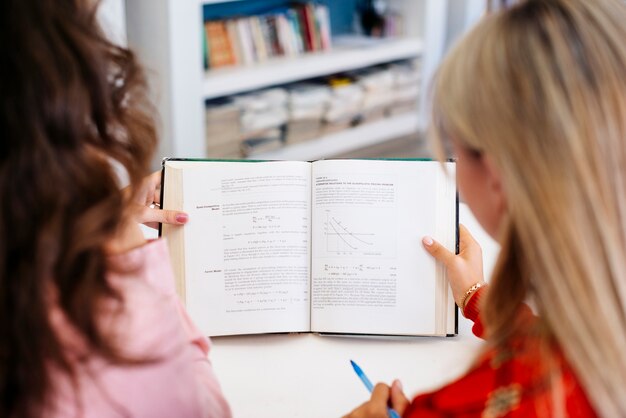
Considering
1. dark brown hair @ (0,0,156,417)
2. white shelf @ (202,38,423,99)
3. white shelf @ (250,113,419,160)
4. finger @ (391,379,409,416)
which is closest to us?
dark brown hair @ (0,0,156,417)

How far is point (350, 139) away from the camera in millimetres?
3717

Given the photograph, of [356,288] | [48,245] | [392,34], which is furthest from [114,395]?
[392,34]

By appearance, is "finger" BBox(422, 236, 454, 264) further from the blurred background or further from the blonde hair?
the blurred background

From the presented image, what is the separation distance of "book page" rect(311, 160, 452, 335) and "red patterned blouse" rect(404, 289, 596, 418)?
0.30 meters

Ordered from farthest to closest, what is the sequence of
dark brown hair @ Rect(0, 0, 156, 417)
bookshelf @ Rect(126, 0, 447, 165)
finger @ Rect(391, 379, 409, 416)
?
bookshelf @ Rect(126, 0, 447, 165), finger @ Rect(391, 379, 409, 416), dark brown hair @ Rect(0, 0, 156, 417)

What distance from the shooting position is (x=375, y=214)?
4.14 feet

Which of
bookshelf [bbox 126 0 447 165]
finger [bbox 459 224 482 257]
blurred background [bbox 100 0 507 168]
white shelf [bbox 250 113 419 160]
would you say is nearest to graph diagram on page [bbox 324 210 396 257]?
finger [bbox 459 224 482 257]

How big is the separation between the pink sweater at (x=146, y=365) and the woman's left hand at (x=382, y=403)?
173mm

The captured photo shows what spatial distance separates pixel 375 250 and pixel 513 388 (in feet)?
1.41

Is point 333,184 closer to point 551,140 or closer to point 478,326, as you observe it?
point 478,326

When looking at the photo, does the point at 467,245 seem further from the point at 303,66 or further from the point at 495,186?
the point at 303,66

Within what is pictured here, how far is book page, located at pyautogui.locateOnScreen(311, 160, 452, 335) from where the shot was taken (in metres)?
1.25

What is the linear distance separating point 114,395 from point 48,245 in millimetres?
206

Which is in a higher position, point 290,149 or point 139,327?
point 290,149
